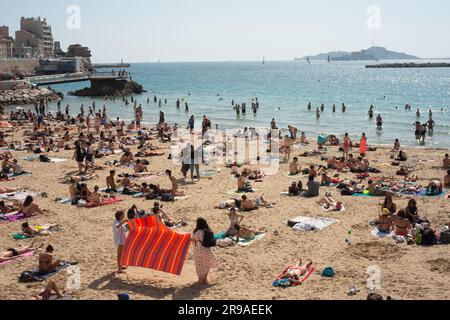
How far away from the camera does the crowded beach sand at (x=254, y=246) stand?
28.2 feet

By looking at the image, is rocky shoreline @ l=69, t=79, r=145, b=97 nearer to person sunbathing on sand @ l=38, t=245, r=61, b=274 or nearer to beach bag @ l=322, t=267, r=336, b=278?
person sunbathing on sand @ l=38, t=245, r=61, b=274

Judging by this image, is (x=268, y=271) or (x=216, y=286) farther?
(x=268, y=271)

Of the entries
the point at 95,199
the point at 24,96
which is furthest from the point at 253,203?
the point at 24,96

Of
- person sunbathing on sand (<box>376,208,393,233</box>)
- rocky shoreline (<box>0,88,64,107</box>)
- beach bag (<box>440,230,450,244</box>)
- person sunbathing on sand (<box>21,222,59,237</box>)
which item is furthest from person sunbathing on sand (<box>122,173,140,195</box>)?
rocky shoreline (<box>0,88,64,107</box>)

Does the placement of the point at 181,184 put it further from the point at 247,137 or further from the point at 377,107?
the point at 377,107

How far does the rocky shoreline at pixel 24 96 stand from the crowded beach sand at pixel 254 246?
132ft

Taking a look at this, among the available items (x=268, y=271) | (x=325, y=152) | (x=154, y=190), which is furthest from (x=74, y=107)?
(x=268, y=271)

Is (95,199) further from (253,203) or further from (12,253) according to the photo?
(253,203)

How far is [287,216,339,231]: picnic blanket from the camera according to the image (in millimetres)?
12055

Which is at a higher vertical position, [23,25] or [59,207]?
[23,25]

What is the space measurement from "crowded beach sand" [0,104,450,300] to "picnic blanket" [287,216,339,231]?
0.10 meters

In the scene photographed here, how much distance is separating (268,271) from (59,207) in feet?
24.5

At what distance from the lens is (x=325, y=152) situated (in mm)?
23609

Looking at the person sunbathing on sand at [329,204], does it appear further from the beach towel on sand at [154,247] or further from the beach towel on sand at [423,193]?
the beach towel on sand at [154,247]
